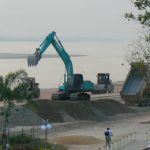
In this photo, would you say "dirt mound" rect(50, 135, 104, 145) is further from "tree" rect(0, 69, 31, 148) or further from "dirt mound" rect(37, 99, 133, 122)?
"dirt mound" rect(37, 99, 133, 122)

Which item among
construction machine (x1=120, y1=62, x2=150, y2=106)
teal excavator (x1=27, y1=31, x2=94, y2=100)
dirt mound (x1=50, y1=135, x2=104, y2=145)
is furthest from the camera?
construction machine (x1=120, y1=62, x2=150, y2=106)

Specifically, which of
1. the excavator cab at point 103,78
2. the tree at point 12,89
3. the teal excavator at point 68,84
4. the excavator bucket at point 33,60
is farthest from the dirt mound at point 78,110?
the tree at point 12,89

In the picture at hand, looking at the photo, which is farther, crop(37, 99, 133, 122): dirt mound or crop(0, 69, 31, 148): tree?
crop(37, 99, 133, 122): dirt mound

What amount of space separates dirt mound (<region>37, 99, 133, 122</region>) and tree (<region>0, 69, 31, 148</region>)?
19896mm

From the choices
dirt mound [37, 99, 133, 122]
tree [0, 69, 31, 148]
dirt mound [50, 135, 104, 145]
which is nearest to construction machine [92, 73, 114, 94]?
dirt mound [37, 99, 133, 122]

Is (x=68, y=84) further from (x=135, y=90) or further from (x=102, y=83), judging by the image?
(x=102, y=83)

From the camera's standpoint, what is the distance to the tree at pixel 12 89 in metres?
33.9

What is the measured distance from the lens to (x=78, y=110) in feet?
197

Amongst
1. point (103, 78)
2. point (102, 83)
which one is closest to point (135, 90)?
point (103, 78)

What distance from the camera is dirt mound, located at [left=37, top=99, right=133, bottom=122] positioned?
184 feet

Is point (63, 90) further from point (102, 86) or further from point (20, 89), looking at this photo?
point (20, 89)

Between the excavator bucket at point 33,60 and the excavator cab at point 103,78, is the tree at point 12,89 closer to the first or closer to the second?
the excavator bucket at point 33,60

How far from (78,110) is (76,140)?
57.8 feet

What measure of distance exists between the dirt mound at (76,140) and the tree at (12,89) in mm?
7564
